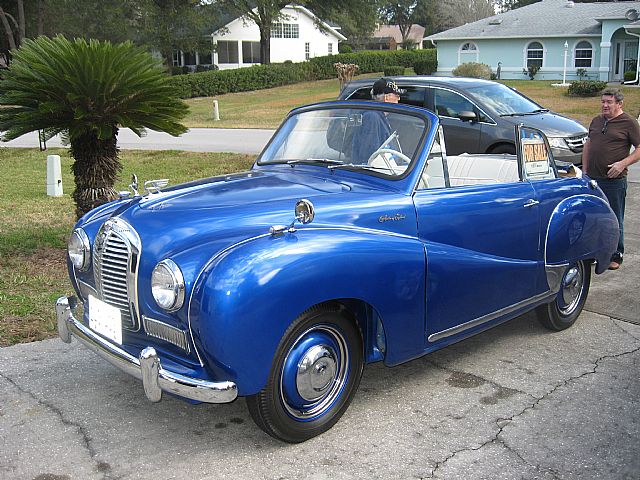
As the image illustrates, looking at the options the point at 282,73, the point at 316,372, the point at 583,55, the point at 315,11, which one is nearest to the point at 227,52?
the point at 315,11

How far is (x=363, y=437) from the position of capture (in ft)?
13.3

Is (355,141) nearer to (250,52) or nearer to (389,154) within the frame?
(389,154)

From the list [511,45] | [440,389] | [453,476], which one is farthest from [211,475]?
[511,45]

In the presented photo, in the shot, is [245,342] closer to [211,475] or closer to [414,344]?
[211,475]

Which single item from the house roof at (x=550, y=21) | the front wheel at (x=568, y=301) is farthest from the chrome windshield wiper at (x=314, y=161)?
the house roof at (x=550, y=21)

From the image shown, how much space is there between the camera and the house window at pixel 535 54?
43.5 meters

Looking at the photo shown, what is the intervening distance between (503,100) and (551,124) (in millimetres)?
899

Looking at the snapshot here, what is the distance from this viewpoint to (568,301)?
5.88m

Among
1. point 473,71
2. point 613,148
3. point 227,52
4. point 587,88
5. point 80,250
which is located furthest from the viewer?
point 227,52

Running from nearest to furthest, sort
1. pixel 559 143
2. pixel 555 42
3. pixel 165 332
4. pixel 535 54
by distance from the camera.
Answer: pixel 165 332 → pixel 559 143 → pixel 555 42 → pixel 535 54

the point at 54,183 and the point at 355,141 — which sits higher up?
the point at 355,141

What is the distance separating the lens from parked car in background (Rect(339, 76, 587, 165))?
11500mm

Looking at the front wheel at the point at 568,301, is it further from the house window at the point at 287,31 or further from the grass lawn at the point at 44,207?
the house window at the point at 287,31

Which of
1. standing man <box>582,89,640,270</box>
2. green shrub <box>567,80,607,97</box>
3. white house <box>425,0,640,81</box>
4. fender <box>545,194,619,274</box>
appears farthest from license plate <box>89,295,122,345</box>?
white house <box>425,0,640,81</box>
